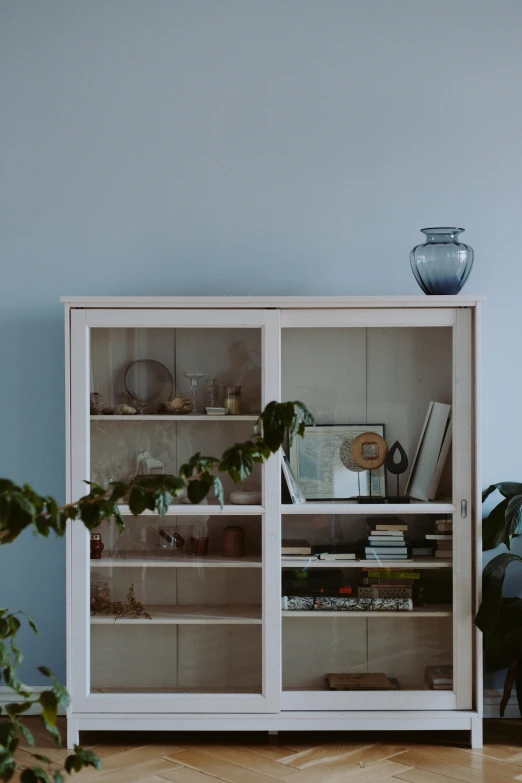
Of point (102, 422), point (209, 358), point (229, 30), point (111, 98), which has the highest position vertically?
point (229, 30)

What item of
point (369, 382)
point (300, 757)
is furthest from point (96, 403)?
point (300, 757)

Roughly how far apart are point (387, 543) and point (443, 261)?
3.28 feet

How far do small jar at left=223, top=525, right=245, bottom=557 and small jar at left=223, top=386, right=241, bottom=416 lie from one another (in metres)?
0.40

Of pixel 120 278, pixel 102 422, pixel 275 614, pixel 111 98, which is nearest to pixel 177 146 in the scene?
pixel 111 98

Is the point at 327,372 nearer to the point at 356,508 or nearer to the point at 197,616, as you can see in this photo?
the point at 356,508

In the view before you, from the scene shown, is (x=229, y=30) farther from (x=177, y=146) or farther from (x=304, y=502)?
(x=304, y=502)

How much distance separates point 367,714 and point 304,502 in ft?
2.45

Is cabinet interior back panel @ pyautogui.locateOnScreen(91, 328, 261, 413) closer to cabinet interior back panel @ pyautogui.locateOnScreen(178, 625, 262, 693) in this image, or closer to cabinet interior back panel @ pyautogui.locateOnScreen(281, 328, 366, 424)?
cabinet interior back panel @ pyautogui.locateOnScreen(281, 328, 366, 424)

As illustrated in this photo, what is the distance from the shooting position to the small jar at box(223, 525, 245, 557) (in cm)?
273

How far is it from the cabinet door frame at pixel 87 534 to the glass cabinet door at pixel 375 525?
0.20 ft

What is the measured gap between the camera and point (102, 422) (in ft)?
8.93

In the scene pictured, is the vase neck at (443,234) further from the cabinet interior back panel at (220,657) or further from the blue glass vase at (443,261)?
the cabinet interior back panel at (220,657)

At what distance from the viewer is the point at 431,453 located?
274 cm

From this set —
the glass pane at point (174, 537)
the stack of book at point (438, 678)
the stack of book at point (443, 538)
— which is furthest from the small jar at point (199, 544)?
the stack of book at point (438, 678)
